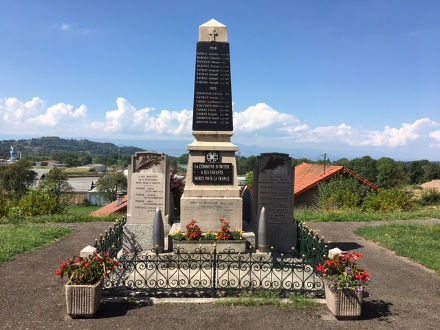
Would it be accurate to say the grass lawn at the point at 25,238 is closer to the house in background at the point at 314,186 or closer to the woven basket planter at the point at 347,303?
the woven basket planter at the point at 347,303

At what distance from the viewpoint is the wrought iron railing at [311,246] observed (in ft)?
23.6

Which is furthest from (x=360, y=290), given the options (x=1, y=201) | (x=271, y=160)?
(x=1, y=201)

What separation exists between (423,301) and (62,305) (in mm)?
6720

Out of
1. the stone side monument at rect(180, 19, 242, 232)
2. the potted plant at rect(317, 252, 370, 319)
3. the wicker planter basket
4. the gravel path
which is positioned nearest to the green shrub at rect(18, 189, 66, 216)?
the gravel path

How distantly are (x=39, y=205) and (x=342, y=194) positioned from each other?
16475mm

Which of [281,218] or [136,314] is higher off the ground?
[281,218]

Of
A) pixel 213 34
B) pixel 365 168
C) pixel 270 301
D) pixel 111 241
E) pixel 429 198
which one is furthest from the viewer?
pixel 365 168

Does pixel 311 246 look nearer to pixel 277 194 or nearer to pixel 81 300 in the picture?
pixel 277 194

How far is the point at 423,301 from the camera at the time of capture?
6414 mm

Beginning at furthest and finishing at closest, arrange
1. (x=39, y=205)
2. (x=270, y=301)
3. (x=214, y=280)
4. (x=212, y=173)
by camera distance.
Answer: (x=39, y=205), (x=212, y=173), (x=214, y=280), (x=270, y=301)

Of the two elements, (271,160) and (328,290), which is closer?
(328,290)

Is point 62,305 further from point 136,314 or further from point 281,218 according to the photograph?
point 281,218

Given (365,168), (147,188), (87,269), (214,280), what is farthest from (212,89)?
(365,168)

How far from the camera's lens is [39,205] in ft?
55.4
